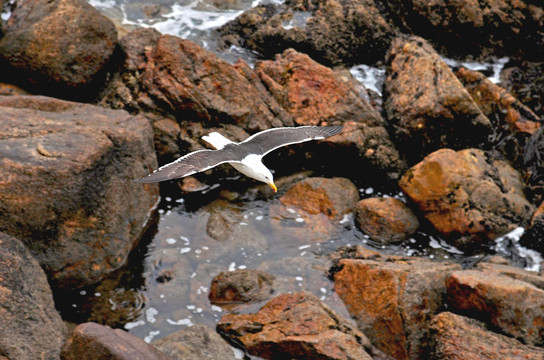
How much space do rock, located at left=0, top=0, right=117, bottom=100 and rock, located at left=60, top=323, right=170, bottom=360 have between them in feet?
17.8

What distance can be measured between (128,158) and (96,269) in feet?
4.69

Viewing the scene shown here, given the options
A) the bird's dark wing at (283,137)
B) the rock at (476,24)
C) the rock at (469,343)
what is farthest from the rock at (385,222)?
the rock at (476,24)

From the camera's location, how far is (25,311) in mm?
5273

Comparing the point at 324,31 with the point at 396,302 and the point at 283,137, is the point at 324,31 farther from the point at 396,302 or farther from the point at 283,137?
the point at 396,302

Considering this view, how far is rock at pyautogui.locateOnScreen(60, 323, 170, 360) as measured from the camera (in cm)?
463

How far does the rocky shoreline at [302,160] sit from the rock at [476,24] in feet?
0.13

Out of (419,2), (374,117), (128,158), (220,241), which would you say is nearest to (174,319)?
(220,241)

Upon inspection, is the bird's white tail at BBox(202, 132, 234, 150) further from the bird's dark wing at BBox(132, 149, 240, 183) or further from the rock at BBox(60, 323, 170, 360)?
the rock at BBox(60, 323, 170, 360)

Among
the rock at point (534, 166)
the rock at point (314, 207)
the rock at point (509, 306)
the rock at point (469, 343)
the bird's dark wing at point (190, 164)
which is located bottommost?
the rock at point (314, 207)

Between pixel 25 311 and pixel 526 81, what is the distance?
34.0 ft

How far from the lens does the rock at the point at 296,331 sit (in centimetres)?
577

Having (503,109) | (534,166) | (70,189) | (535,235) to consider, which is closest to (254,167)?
(70,189)

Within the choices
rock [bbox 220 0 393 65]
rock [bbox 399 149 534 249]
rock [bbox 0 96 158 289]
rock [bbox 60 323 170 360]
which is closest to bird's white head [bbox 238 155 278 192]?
rock [bbox 0 96 158 289]

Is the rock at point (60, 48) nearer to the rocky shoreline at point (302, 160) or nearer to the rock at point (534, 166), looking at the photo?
the rocky shoreline at point (302, 160)
